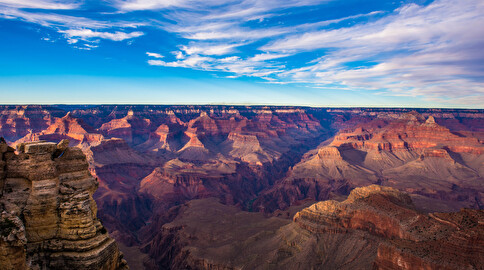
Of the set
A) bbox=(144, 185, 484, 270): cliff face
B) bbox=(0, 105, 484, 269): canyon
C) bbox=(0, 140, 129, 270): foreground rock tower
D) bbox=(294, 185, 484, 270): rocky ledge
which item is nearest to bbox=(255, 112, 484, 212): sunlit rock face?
bbox=(0, 105, 484, 269): canyon

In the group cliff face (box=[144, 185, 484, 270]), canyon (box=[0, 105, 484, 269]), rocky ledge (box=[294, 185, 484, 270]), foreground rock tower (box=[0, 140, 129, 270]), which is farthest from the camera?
canyon (box=[0, 105, 484, 269])

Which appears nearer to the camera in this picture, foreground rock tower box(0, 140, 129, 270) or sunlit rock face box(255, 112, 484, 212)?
foreground rock tower box(0, 140, 129, 270)

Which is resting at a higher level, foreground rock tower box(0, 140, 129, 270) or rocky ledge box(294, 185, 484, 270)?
foreground rock tower box(0, 140, 129, 270)

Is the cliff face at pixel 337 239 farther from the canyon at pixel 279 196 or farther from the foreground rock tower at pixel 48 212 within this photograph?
the foreground rock tower at pixel 48 212

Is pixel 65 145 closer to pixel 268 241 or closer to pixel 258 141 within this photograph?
pixel 268 241

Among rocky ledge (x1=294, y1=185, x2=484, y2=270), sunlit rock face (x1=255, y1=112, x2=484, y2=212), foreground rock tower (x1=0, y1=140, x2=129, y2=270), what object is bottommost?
sunlit rock face (x1=255, y1=112, x2=484, y2=212)

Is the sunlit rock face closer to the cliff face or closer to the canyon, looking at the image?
the canyon

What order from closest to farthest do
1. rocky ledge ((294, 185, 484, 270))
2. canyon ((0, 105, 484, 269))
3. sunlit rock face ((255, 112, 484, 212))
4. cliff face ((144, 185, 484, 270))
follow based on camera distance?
rocky ledge ((294, 185, 484, 270)) < cliff face ((144, 185, 484, 270)) < canyon ((0, 105, 484, 269)) < sunlit rock face ((255, 112, 484, 212))
